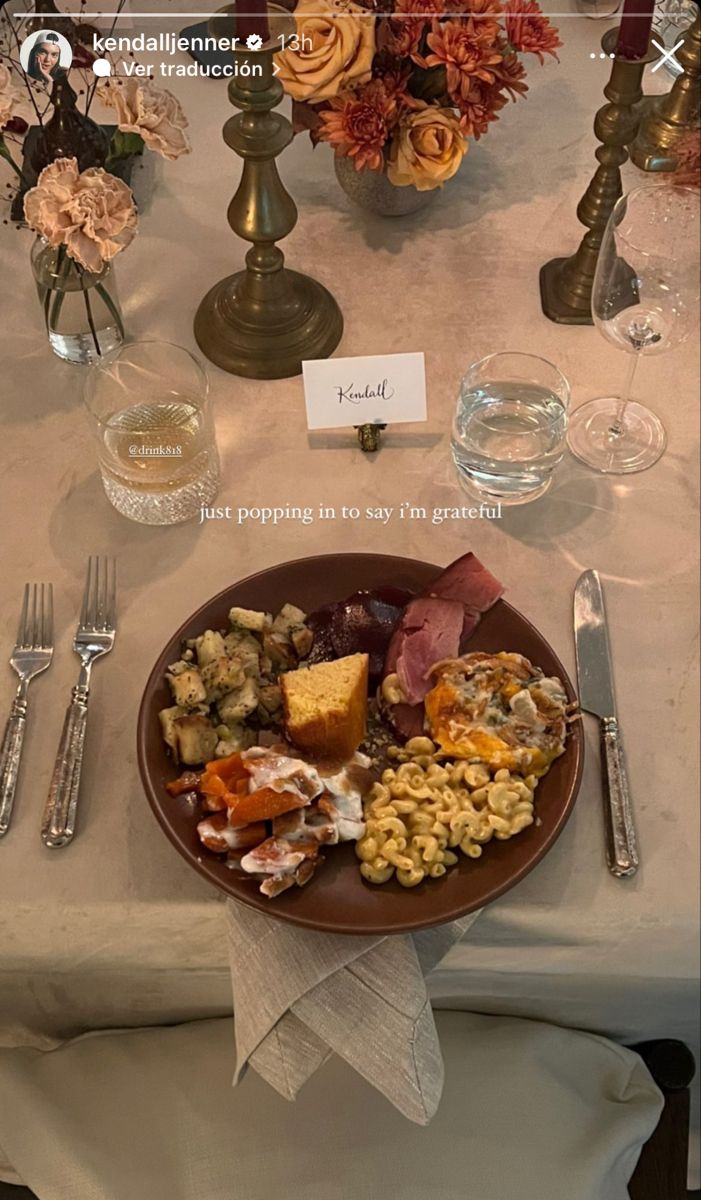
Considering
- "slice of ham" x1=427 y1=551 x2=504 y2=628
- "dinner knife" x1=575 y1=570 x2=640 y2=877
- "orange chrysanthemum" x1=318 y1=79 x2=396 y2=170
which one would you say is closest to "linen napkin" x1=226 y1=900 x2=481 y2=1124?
"dinner knife" x1=575 y1=570 x2=640 y2=877

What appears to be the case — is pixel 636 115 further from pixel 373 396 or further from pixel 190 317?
pixel 190 317

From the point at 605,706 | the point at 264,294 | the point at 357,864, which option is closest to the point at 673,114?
the point at 264,294

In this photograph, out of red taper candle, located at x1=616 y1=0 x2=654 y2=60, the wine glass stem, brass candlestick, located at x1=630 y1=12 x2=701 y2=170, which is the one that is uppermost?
red taper candle, located at x1=616 y1=0 x2=654 y2=60

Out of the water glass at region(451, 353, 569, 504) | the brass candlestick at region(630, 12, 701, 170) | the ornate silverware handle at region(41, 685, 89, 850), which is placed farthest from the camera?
the brass candlestick at region(630, 12, 701, 170)

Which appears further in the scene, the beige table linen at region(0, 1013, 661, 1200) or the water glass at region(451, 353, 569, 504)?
the water glass at region(451, 353, 569, 504)

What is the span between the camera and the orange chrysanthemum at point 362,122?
1.12 meters

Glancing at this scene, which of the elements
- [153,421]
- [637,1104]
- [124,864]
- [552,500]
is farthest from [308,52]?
[637,1104]

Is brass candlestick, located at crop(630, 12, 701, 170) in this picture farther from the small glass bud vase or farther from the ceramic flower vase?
the small glass bud vase

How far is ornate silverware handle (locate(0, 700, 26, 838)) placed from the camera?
0.85 m

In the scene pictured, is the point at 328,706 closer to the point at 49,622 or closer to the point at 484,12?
the point at 49,622

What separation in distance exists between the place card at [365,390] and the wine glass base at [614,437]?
7.0 inches

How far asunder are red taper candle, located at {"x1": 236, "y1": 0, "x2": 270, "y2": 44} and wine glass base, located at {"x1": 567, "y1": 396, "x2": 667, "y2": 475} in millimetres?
486

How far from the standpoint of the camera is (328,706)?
81 cm

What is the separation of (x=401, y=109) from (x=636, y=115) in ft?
0.81
